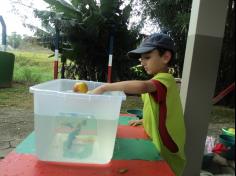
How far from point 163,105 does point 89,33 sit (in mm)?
5440

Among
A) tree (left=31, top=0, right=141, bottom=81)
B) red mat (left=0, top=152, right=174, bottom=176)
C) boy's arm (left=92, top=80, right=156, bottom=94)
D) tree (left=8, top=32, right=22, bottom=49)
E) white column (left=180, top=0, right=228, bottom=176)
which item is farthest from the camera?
tree (left=8, top=32, right=22, bottom=49)

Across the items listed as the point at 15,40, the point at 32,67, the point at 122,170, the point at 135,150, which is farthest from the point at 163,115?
the point at 15,40

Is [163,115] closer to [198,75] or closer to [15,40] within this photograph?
[198,75]

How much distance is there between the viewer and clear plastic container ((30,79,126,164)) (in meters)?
0.87

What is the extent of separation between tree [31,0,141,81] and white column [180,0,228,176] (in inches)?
189

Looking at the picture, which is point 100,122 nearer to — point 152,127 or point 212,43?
point 152,127

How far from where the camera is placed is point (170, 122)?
1.28 meters

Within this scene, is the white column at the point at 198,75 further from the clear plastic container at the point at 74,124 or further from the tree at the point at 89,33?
the tree at the point at 89,33

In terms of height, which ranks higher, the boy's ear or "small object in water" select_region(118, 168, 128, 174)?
the boy's ear

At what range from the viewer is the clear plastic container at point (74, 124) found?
0.87 m

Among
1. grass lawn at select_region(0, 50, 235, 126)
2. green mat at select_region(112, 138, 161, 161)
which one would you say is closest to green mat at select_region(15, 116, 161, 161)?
green mat at select_region(112, 138, 161, 161)

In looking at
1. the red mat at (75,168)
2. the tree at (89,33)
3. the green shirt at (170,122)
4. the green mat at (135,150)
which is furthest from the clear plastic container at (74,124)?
the tree at (89,33)

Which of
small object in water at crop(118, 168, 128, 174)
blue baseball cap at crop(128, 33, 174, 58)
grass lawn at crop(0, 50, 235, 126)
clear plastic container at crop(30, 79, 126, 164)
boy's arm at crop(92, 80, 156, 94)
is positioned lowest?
grass lawn at crop(0, 50, 235, 126)

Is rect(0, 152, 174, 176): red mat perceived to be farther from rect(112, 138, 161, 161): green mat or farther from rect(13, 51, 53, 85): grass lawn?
rect(13, 51, 53, 85): grass lawn
